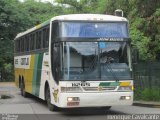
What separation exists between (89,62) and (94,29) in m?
1.19

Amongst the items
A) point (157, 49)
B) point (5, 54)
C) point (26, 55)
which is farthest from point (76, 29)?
point (5, 54)

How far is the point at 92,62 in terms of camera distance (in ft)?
47.9

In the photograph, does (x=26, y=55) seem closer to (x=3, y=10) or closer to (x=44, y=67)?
(x=44, y=67)

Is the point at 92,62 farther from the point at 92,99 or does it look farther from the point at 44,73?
the point at 44,73

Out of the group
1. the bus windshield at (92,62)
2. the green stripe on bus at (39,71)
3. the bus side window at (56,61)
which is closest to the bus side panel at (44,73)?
the green stripe on bus at (39,71)

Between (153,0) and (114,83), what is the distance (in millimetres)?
10855

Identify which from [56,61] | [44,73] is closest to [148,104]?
[44,73]

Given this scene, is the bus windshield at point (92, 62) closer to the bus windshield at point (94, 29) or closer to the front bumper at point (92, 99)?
the bus windshield at point (94, 29)

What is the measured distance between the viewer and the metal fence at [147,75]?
21.0m

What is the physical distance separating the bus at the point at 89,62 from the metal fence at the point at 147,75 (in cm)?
606

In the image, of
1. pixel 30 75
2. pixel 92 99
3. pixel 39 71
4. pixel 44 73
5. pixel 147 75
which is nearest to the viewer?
pixel 92 99

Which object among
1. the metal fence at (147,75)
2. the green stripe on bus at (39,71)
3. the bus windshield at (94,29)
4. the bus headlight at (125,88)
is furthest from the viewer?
the metal fence at (147,75)

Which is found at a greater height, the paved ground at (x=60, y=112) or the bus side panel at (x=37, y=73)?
the bus side panel at (x=37, y=73)

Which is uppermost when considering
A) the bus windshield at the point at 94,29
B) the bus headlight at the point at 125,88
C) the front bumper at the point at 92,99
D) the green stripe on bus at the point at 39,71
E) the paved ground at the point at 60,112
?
the bus windshield at the point at 94,29
